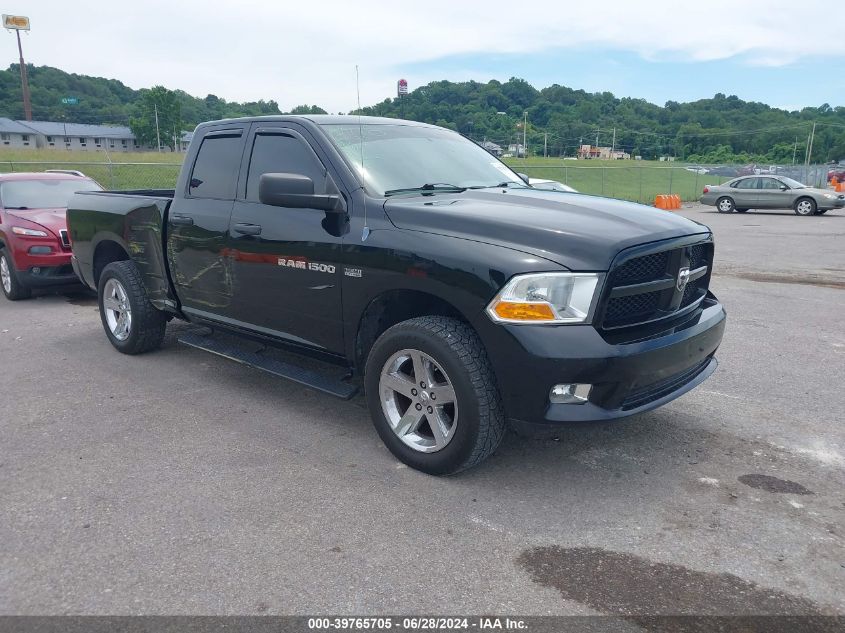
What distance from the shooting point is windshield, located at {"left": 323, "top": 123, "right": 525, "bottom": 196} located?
420cm

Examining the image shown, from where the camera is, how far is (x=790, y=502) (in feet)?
11.2

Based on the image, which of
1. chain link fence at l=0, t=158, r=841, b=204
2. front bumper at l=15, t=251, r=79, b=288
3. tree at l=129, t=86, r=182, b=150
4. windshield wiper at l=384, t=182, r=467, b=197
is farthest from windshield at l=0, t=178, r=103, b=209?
tree at l=129, t=86, r=182, b=150

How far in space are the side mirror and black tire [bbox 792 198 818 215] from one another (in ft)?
77.9

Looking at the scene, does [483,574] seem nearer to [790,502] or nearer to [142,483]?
[790,502]

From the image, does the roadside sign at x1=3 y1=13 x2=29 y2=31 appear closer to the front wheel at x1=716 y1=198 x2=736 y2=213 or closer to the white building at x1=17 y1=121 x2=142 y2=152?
the white building at x1=17 y1=121 x2=142 y2=152

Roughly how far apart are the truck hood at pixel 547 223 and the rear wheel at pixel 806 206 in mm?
22512

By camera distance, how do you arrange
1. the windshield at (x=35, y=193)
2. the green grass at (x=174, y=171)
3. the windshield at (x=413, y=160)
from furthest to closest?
1. the green grass at (x=174, y=171)
2. the windshield at (x=35, y=193)
3. the windshield at (x=413, y=160)

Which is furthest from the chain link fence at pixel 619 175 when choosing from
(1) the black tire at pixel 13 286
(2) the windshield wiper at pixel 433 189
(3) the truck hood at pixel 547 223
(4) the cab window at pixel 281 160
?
(3) the truck hood at pixel 547 223

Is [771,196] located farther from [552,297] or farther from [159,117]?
[159,117]

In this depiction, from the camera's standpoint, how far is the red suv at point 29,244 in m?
8.51

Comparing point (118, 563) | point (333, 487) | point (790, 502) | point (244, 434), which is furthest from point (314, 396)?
point (790, 502)

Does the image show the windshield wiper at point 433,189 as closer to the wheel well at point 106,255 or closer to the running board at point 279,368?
the running board at point 279,368

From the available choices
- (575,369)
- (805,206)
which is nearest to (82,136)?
(805,206)

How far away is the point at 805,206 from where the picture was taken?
23.1m
